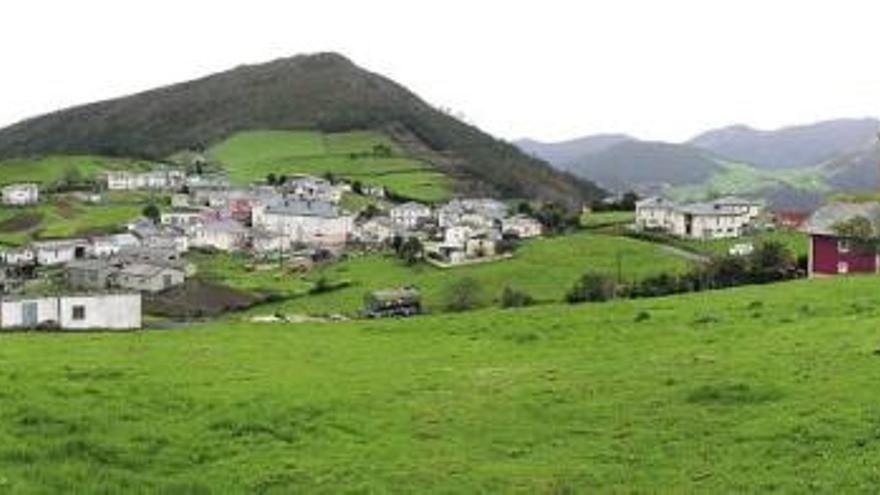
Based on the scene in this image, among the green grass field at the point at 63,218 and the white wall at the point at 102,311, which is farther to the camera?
the green grass field at the point at 63,218

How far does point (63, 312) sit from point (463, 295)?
1152 inches

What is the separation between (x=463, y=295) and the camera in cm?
8944

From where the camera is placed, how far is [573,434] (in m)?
21.0

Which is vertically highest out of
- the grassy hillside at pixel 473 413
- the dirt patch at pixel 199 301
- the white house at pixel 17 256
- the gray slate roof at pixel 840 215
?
the gray slate roof at pixel 840 215

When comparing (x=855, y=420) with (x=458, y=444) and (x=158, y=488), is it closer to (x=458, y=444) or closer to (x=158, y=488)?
(x=458, y=444)

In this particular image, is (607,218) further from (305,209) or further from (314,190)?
(314,190)

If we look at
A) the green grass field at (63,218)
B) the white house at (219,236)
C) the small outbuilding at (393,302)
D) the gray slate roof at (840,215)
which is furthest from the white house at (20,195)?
the gray slate roof at (840,215)

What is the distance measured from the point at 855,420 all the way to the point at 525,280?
3336 inches

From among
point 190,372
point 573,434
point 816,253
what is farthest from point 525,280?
point 573,434

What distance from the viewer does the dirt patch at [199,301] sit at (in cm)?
9631

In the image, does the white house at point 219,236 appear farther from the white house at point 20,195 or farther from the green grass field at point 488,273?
the white house at point 20,195

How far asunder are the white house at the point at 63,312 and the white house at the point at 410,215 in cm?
9012

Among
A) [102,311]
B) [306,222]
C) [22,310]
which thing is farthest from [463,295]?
[306,222]

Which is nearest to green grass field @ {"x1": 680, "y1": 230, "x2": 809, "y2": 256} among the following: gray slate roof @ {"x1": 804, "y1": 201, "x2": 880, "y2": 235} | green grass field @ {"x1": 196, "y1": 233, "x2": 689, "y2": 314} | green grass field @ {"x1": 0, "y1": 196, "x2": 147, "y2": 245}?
green grass field @ {"x1": 196, "y1": 233, "x2": 689, "y2": 314}
